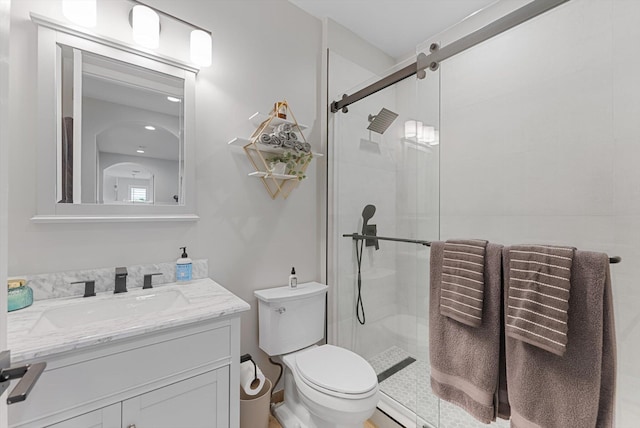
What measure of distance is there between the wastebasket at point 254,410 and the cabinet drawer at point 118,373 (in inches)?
19.4

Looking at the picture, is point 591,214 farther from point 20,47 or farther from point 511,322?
point 20,47

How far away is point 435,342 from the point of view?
4.03 ft

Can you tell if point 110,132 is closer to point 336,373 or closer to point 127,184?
point 127,184

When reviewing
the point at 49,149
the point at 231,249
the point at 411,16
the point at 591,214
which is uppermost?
the point at 411,16

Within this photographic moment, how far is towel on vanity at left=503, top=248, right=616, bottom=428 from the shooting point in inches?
33.6

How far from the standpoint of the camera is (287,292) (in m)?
1.73

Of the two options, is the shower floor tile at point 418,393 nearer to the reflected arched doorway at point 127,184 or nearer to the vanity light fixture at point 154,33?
the reflected arched doorway at point 127,184

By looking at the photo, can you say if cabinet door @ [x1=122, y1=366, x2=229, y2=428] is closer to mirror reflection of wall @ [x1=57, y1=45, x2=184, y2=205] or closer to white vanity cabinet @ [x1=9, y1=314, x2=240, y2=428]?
white vanity cabinet @ [x1=9, y1=314, x2=240, y2=428]

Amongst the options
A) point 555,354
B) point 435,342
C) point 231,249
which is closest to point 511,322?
point 555,354

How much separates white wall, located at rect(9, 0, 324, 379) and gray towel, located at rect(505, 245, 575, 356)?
4.27 ft

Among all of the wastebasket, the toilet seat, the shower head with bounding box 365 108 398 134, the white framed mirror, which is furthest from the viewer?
the shower head with bounding box 365 108 398 134

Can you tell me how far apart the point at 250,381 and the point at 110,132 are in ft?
4.75

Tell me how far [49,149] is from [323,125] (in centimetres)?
155

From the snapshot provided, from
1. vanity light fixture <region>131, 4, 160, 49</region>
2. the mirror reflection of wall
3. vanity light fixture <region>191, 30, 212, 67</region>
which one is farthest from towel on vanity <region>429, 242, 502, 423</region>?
vanity light fixture <region>131, 4, 160, 49</region>
